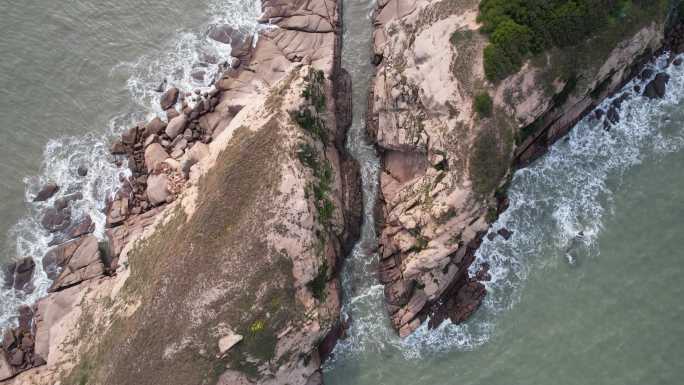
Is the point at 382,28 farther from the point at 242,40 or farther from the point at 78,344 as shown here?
the point at 78,344

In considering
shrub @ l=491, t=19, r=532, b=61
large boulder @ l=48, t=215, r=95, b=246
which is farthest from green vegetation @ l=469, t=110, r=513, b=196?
large boulder @ l=48, t=215, r=95, b=246

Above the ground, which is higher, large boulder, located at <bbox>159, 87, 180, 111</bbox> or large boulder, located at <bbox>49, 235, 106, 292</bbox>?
large boulder, located at <bbox>159, 87, 180, 111</bbox>

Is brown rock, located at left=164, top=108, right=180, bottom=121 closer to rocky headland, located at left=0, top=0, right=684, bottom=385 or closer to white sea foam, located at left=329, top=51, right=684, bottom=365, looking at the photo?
rocky headland, located at left=0, top=0, right=684, bottom=385

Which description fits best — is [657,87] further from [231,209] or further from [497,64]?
[231,209]

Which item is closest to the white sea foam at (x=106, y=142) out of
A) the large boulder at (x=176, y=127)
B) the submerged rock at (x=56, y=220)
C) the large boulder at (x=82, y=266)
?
the submerged rock at (x=56, y=220)

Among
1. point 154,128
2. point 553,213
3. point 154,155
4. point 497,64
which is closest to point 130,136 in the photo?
point 154,128

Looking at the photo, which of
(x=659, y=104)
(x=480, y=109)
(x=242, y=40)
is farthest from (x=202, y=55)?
(x=659, y=104)
